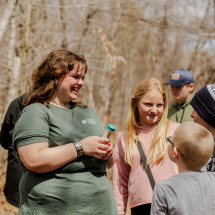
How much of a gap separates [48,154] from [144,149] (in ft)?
3.54

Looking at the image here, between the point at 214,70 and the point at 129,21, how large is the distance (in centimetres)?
454

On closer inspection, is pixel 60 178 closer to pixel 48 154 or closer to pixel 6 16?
pixel 48 154

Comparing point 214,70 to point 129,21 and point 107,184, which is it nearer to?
point 129,21

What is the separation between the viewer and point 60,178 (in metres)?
1.90

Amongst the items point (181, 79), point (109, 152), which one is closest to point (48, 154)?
point (109, 152)

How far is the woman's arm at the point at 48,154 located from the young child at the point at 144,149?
2.24ft

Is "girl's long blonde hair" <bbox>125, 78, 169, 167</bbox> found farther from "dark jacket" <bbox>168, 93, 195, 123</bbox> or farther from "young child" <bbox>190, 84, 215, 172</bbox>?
"dark jacket" <bbox>168, 93, 195, 123</bbox>

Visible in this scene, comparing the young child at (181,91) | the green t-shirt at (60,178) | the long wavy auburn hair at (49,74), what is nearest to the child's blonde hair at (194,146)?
the green t-shirt at (60,178)

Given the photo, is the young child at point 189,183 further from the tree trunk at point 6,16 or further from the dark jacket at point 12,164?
the tree trunk at point 6,16

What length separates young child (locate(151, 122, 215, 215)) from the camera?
1.64 meters

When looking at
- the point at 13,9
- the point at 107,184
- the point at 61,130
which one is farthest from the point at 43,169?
the point at 13,9

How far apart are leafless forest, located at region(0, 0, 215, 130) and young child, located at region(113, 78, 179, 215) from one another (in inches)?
17.7

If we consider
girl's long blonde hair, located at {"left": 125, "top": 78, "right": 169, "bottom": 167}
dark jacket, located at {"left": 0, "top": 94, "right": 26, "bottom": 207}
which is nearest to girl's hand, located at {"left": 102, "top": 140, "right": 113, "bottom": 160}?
girl's long blonde hair, located at {"left": 125, "top": 78, "right": 169, "bottom": 167}

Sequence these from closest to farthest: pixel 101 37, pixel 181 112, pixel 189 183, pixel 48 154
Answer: pixel 189 183 → pixel 48 154 → pixel 181 112 → pixel 101 37
